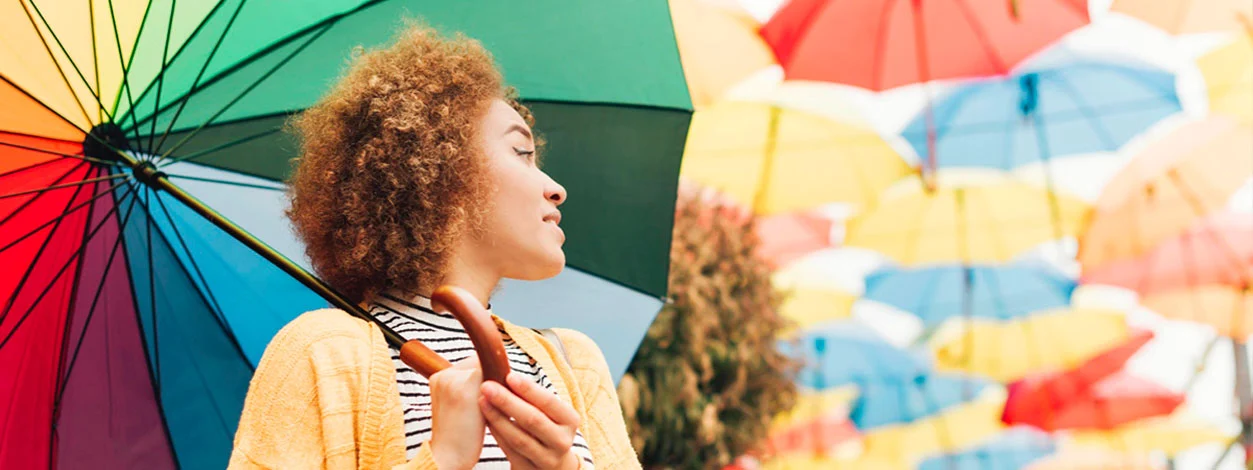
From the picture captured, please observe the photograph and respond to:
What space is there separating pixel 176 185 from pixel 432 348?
575mm

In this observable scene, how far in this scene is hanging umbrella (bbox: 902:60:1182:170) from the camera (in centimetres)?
726

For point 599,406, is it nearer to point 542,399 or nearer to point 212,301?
point 542,399

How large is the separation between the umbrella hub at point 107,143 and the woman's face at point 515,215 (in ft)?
1.80

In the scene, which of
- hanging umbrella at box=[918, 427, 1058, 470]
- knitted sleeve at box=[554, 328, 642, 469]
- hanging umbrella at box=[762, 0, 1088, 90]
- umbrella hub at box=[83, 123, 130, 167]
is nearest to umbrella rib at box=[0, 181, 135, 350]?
umbrella hub at box=[83, 123, 130, 167]

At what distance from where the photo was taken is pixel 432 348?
61.2 inches

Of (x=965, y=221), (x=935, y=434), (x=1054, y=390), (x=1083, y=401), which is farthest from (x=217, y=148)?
(x=935, y=434)

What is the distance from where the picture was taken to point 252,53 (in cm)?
192

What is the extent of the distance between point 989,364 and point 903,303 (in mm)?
1052

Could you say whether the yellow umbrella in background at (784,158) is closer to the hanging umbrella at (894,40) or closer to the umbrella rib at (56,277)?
the hanging umbrella at (894,40)

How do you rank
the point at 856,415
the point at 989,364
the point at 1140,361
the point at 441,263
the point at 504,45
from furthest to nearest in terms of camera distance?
the point at 856,415 → the point at 989,364 → the point at 1140,361 → the point at 504,45 → the point at 441,263

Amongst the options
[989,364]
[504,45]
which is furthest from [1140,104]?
[504,45]

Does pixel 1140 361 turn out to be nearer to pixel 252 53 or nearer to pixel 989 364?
pixel 989 364

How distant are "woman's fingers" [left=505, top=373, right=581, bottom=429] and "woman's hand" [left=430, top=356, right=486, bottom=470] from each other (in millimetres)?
45

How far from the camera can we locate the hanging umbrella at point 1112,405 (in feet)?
37.8
